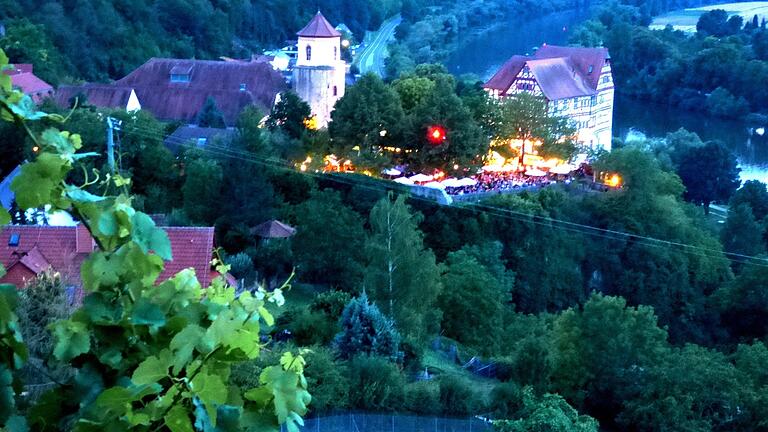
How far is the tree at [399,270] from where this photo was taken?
11.2 m

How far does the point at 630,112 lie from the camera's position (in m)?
31.1

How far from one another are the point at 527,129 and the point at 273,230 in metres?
6.26

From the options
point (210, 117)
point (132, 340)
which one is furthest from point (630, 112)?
point (132, 340)

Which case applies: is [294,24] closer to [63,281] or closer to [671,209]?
[671,209]

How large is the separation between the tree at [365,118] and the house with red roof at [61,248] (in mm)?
6696

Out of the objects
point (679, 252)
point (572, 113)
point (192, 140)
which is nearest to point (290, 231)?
point (192, 140)

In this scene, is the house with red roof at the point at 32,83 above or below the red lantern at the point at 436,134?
above

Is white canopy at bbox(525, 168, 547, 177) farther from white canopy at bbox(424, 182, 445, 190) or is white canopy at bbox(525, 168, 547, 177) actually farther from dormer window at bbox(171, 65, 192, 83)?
dormer window at bbox(171, 65, 192, 83)

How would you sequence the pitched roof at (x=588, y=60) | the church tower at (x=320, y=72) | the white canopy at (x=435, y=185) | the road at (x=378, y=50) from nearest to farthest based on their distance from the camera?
the white canopy at (x=435, y=185)
the church tower at (x=320, y=72)
the pitched roof at (x=588, y=60)
the road at (x=378, y=50)

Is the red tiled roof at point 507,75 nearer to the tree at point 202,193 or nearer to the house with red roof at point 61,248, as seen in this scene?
the tree at point 202,193

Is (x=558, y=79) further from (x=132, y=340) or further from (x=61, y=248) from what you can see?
(x=132, y=340)

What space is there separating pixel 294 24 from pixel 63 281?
31506mm

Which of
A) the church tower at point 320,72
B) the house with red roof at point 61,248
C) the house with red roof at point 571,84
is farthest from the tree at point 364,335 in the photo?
the house with red roof at point 571,84

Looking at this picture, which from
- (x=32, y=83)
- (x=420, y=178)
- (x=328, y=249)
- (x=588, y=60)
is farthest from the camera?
(x=588, y=60)
